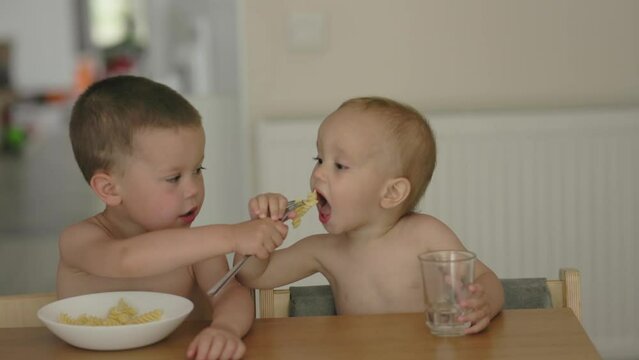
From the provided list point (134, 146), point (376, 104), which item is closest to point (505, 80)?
point (376, 104)

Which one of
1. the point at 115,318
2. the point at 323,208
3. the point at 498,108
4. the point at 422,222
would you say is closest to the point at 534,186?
the point at 498,108

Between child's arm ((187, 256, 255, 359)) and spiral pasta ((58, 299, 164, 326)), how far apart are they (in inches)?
3.0

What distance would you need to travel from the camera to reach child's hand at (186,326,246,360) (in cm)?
141

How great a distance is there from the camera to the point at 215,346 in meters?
1.41

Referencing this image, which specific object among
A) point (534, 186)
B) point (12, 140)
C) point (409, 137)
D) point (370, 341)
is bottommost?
point (12, 140)

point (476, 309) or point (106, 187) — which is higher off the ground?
point (106, 187)

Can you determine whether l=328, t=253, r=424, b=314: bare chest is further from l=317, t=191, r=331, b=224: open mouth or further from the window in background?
the window in background

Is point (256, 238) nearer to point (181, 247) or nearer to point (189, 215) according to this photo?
point (181, 247)

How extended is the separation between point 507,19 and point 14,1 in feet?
32.6

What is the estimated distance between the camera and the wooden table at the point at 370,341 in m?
1.40

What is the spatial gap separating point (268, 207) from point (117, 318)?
0.29 m

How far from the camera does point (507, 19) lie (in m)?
3.16

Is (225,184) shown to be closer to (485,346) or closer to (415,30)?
(415,30)

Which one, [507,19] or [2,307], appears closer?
[2,307]
